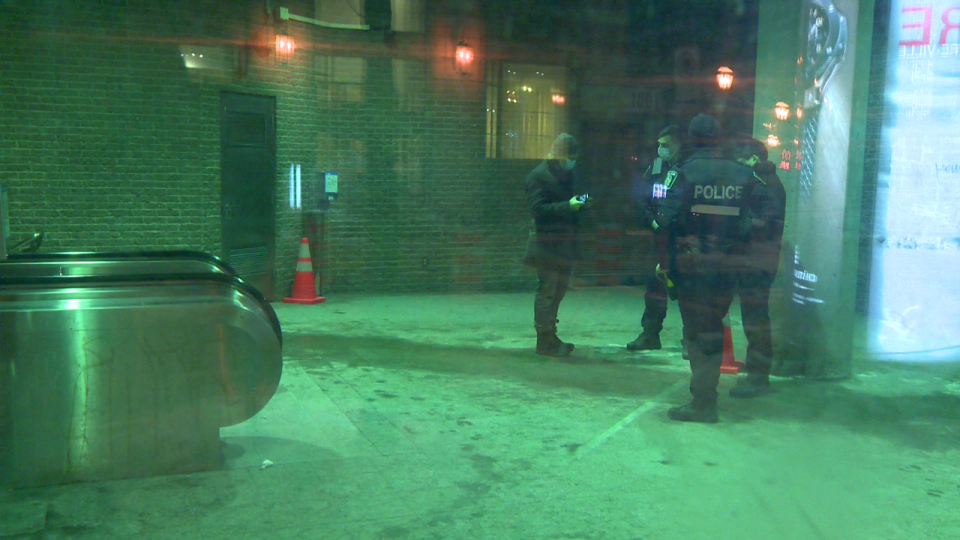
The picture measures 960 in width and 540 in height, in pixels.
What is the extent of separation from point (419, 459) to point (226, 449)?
1.17 metres

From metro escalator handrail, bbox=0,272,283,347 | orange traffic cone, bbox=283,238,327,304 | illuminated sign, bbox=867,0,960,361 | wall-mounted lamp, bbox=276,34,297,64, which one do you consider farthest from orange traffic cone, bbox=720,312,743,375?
wall-mounted lamp, bbox=276,34,297,64

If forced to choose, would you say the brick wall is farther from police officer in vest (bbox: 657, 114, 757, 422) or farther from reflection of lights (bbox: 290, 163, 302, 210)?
police officer in vest (bbox: 657, 114, 757, 422)

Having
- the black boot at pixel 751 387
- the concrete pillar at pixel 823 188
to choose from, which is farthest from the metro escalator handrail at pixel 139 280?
the concrete pillar at pixel 823 188

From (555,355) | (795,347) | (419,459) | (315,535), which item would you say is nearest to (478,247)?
(555,355)

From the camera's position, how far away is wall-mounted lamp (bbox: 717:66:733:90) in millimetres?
15003

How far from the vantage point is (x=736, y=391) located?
683cm

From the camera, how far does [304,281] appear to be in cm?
1085

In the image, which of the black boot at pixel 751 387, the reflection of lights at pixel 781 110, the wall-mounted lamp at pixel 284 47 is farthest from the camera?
the wall-mounted lamp at pixel 284 47

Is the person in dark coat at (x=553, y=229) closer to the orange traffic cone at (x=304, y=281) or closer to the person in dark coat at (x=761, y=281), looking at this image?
the person in dark coat at (x=761, y=281)

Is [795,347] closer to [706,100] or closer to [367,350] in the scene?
[367,350]

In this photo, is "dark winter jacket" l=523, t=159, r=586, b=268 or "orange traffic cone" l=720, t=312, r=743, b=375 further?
"dark winter jacket" l=523, t=159, r=586, b=268

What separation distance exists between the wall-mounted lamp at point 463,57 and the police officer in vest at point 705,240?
614cm

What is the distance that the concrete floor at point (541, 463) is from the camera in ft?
14.2

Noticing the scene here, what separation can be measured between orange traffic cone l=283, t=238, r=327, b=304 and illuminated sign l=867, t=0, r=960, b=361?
20.5 feet
